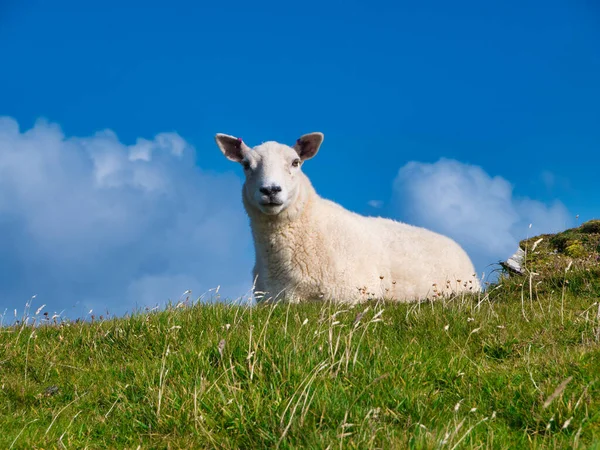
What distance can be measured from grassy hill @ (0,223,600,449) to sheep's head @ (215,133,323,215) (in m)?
3.76

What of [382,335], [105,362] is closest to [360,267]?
[382,335]

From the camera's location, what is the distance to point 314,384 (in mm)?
5062

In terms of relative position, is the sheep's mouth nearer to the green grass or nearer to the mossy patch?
the green grass

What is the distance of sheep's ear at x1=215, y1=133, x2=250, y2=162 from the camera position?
12828 millimetres

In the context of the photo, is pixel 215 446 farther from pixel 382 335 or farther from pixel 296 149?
pixel 296 149

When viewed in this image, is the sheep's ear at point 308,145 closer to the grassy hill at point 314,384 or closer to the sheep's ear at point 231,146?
the sheep's ear at point 231,146

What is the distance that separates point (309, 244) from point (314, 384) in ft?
23.4

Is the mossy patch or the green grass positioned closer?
the green grass

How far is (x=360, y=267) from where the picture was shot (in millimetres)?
12273

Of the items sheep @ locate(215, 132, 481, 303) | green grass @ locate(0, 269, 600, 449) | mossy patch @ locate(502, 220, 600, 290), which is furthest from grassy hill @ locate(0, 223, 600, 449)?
sheep @ locate(215, 132, 481, 303)

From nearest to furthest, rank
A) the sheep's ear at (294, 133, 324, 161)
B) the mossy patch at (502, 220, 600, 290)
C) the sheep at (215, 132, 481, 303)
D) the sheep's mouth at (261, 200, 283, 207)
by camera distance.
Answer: the mossy patch at (502, 220, 600, 290) → the sheep's mouth at (261, 200, 283, 207) → the sheep at (215, 132, 481, 303) → the sheep's ear at (294, 133, 324, 161)

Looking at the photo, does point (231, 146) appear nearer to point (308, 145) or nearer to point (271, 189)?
point (308, 145)

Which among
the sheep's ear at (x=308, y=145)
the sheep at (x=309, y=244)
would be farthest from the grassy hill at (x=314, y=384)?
the sheep's ear at (x=308, y=145)

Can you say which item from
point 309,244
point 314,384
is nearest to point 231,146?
point 309,244
